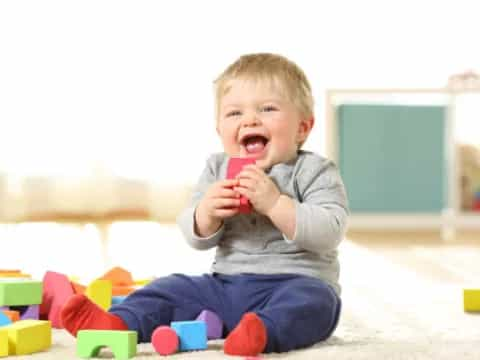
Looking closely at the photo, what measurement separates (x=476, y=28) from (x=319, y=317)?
2.59m

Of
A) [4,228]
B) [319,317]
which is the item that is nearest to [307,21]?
[4,228]

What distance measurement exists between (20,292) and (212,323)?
28cm

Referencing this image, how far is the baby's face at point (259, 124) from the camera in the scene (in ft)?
4.22

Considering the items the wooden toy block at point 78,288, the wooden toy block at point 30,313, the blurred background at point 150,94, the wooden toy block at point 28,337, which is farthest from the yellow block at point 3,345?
the blurred background at point 150,94

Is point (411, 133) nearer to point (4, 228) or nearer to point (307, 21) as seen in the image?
point (307, 21)

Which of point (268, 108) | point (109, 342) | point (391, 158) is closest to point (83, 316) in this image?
point (109, 342)

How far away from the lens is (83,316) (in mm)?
1133

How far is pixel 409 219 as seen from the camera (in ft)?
10.5

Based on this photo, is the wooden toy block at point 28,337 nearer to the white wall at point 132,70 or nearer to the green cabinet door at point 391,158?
the green cabinet door at point 391,158

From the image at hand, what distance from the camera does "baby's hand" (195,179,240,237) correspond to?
4.01 ft

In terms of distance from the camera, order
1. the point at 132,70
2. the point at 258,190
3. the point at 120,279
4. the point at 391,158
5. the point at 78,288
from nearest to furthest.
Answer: the point at 258,190, the point at 78,288, the point at 120,279, the point at 391,158, the point at 132,70

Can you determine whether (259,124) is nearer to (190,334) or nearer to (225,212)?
(225,212)

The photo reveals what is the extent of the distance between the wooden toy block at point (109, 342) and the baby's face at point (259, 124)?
1.10 feet

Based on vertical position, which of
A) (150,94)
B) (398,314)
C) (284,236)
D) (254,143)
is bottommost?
(398,314)
